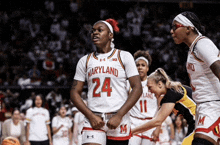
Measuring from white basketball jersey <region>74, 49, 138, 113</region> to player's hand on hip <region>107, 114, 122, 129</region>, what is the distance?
5.4 inches

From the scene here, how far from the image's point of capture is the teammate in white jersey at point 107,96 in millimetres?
3936

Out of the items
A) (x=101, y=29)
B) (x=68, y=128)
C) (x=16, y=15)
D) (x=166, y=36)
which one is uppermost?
(x=16, y=15)

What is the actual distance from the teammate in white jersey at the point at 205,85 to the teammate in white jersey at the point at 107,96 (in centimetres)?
75

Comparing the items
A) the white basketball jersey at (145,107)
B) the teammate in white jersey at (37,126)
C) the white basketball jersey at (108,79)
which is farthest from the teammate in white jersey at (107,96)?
the teammate in white jersey at (37,126)

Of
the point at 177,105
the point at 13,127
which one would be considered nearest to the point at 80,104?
the point at 177,105

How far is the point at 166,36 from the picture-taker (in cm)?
2022

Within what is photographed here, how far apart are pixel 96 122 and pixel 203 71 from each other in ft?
4.33

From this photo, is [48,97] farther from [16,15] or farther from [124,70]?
[124,70]

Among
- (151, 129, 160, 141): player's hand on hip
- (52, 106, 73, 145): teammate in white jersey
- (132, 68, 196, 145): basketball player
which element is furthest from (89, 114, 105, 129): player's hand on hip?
(52, 106, 73, 145): teammate in white jersey

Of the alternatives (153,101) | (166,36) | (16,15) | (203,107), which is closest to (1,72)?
(16,15)

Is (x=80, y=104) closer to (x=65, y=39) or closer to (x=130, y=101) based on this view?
(x=130, y=101)

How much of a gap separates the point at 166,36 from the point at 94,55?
16401 millimetres

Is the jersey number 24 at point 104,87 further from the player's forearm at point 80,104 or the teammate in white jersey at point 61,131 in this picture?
the teammate in white jersey at point 61,131

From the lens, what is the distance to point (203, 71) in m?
3.56
